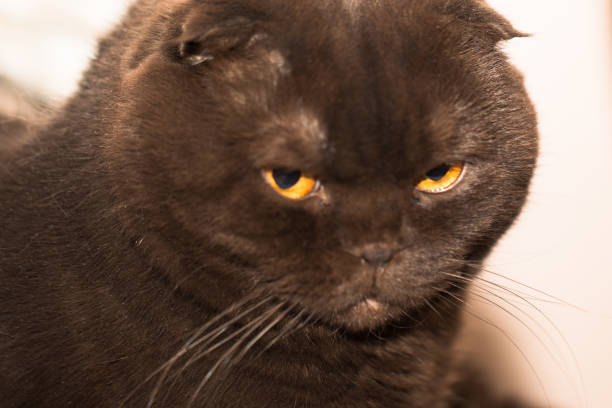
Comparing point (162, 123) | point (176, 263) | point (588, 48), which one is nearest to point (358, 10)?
point (162, 123)

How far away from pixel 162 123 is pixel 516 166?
62 centimetres

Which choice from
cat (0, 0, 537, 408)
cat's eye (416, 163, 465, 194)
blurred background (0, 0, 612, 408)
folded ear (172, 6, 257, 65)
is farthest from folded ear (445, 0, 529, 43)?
blurred background (0, 0, 612, 408)

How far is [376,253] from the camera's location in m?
0.99

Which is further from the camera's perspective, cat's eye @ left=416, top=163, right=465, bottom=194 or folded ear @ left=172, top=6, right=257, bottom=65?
cat's eye @ left=416, top=163, right=465, bottom=194

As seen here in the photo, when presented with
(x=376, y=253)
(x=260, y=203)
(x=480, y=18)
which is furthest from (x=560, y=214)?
(x=260, y=203)

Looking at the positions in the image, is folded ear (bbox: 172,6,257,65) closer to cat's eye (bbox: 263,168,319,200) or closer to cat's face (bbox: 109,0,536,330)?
cat's face (bbox: 109,0,536,330)

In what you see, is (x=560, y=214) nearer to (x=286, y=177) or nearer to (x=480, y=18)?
(x=480, y=18)

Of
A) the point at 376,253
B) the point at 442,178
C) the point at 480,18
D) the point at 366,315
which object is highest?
the point at 480,18

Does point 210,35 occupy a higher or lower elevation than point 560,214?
higher

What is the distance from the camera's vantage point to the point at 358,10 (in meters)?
1.05

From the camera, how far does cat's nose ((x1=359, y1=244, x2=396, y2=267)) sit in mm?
990

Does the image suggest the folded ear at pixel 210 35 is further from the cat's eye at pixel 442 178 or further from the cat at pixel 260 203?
the cat's eye at pixel 442 178

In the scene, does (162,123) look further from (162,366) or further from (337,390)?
(337,390)

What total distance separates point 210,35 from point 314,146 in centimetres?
23
